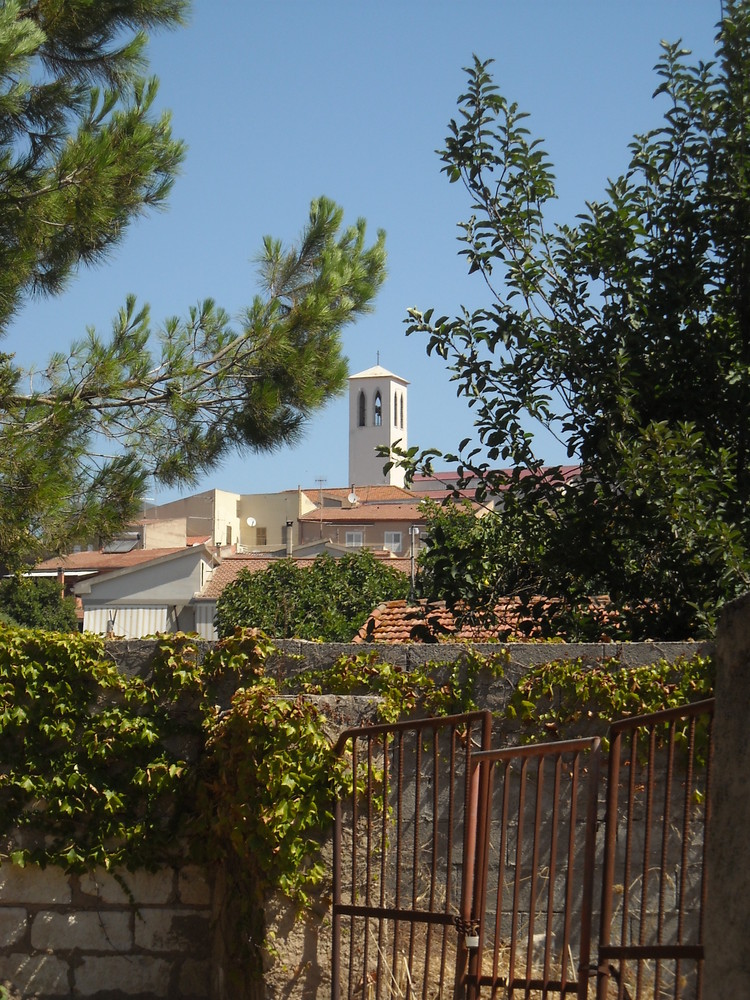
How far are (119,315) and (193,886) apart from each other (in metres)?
5.64

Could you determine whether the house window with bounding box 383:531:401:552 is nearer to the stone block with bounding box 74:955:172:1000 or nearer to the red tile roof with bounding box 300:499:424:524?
the red tile roof with bounding box 300:499:424:524

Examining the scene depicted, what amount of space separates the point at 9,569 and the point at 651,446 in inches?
215

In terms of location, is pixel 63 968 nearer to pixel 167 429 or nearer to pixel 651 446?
pixel 651 446

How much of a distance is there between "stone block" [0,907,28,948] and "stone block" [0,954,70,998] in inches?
3.1

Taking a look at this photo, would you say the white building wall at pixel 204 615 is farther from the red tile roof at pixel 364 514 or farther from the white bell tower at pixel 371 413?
the white bell tower at pixel 371 413

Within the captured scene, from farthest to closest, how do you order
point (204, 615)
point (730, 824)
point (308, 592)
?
point (204, 615), point (308, 592), point (730, 824)

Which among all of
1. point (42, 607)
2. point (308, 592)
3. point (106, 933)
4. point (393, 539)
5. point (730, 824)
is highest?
Result: point (393, 539)

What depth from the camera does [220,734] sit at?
5480 mm

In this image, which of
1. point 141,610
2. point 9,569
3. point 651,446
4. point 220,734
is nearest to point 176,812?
point 220,734

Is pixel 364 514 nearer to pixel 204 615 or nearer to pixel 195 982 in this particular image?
pixel 204 615

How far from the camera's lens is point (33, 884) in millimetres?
5723

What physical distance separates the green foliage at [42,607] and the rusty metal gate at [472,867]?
3775 centimetres

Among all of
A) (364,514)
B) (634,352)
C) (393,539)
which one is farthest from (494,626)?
(364,514)

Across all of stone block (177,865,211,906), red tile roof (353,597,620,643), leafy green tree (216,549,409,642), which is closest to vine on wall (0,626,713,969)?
stone block (177,865,211,906)
